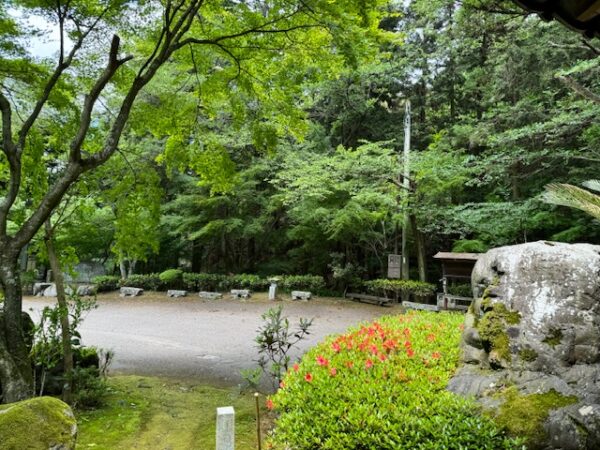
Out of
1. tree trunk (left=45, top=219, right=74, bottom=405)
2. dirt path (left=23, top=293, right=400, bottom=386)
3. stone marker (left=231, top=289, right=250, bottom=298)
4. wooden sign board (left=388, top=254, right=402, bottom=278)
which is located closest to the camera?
tree trunk (left=45, top=219, right=74, bottom=405)

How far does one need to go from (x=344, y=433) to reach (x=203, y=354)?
18.0 feet

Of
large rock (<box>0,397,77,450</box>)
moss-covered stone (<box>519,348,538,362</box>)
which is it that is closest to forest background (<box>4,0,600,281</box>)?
large rock (<box>0,397,77,450</box>)

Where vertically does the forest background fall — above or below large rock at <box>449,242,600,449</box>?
above

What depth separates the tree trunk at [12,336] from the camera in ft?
11.9

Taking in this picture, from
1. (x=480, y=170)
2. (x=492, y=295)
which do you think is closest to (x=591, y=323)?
(x=492, y=295)

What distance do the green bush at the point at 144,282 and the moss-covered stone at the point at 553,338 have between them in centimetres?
1444

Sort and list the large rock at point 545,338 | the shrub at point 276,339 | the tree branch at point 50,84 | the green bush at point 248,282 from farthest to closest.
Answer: the green bush at point 248,282, the shrub at point 276,339, the tree branch at point 50,84, the large rock at point 545,338

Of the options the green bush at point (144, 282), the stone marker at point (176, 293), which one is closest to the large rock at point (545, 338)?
the stone marker at point (176, 293)

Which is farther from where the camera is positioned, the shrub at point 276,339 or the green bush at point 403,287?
the green bush at point 403,287

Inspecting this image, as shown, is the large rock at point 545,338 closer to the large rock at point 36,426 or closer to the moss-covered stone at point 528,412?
the moss-covered stone at point 528,412

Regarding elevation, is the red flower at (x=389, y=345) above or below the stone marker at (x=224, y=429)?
above

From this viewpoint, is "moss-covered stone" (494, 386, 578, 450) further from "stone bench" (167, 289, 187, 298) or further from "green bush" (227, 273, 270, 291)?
"stone bench" (167, 289, 187, 298)

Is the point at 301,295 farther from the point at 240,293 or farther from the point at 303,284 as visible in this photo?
the point at 240,293

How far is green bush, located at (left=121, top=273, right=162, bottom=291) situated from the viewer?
616 inches
